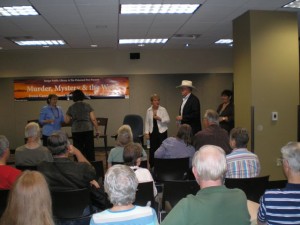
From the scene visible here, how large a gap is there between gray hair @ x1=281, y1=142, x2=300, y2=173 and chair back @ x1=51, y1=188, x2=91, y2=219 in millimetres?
1582

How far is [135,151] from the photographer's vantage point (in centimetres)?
335

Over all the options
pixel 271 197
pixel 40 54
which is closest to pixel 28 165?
pixel 271 197

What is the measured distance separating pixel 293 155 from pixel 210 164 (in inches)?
29.2

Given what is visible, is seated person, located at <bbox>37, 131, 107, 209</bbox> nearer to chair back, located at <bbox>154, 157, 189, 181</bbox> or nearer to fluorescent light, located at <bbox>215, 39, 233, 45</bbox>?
chair back, located at <bbox>154, 157, 189, 181</bbox>

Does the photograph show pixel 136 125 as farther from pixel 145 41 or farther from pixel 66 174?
pixel 66 174

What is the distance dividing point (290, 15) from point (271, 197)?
14.6 feet

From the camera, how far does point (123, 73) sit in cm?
1016

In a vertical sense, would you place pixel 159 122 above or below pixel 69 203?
above

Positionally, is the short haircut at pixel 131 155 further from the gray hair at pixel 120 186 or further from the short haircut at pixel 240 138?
the gray hair at pixel 120 186

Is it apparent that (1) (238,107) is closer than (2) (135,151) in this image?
No

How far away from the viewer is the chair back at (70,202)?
2.78 meters

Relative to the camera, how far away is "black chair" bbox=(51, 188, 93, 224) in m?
2.78

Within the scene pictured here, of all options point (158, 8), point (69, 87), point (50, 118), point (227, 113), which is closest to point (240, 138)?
point (158, 8)

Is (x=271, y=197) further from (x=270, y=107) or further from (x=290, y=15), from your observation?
(x=290, y=15)
